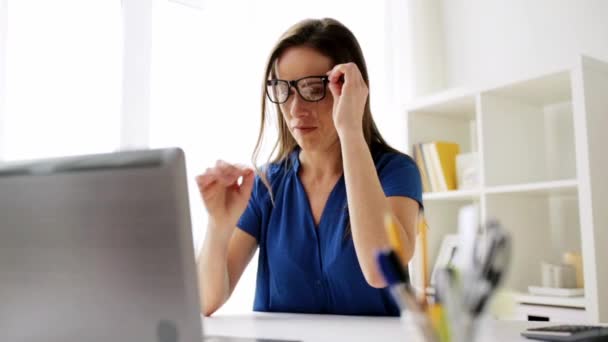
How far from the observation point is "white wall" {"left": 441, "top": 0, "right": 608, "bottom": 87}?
250 cm

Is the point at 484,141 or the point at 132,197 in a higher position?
the point at 484,141

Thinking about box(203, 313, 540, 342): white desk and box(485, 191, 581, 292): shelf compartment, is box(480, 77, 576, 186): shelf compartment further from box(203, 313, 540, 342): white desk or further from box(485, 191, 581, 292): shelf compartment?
box(203, 313, 540, 342): white desk

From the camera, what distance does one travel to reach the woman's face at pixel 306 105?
143cm

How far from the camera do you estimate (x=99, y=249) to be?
2.00 ft

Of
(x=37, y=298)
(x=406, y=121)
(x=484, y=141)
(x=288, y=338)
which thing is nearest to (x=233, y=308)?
(x=406, y=121)

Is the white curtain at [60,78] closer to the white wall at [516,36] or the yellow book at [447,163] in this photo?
the yellow book at [447,163]

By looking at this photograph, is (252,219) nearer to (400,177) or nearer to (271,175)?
(271,175)

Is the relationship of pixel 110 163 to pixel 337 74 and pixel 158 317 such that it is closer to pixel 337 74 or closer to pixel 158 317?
pixel 158 317

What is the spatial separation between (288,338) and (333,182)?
679 millimetres

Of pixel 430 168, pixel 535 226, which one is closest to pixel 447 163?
pixel 430 168

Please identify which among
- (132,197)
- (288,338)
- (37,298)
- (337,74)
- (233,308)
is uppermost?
(337,74)

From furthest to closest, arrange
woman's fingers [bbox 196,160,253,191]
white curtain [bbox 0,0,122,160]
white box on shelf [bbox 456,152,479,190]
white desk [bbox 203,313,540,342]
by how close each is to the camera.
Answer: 1. white box on shelf [bbox 456,152,479,190]
2. white curtain [bbox 0,0,122,160]
3. woman's fingers [bbox 196,160,253,191]
4. white desk [bbox 203,313,540,342]

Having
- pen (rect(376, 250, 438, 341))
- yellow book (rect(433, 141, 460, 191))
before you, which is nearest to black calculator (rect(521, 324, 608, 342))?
pen (rect(376, 250, 438, 341))

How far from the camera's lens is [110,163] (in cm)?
58
